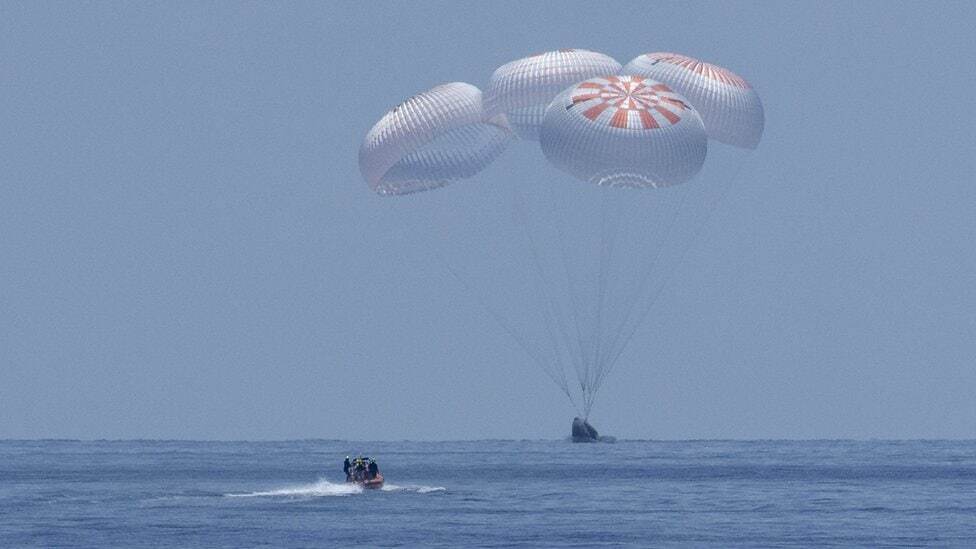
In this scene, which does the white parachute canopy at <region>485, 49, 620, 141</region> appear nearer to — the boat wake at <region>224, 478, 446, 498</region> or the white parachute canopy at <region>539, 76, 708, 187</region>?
the white parachute canopy at <region>539, 76, 708, 187</region>

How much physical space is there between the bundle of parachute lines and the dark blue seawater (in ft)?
33.2

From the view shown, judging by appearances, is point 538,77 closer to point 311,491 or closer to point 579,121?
point 579,121

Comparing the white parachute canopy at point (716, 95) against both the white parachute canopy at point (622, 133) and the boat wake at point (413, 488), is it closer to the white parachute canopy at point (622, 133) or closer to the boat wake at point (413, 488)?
the white parachute canopy at point (622, 133)

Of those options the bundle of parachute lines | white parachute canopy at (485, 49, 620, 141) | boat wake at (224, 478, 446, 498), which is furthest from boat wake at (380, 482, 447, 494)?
white parachute canopy at (485, 49, 620, 141)

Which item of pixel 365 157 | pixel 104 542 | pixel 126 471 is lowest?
pixel 104 542

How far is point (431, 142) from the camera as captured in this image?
5991cm

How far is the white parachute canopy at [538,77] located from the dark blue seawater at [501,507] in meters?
12.1

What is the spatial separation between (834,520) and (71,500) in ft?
86.2

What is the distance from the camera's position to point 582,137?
54.6 meters

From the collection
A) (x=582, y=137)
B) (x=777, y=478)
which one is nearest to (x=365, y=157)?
(x=582, y=137)

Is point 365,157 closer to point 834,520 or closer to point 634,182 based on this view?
point 634,182

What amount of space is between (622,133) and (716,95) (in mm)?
4550

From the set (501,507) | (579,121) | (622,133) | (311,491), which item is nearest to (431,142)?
(579,121)

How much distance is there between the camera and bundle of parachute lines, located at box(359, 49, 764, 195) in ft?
179
